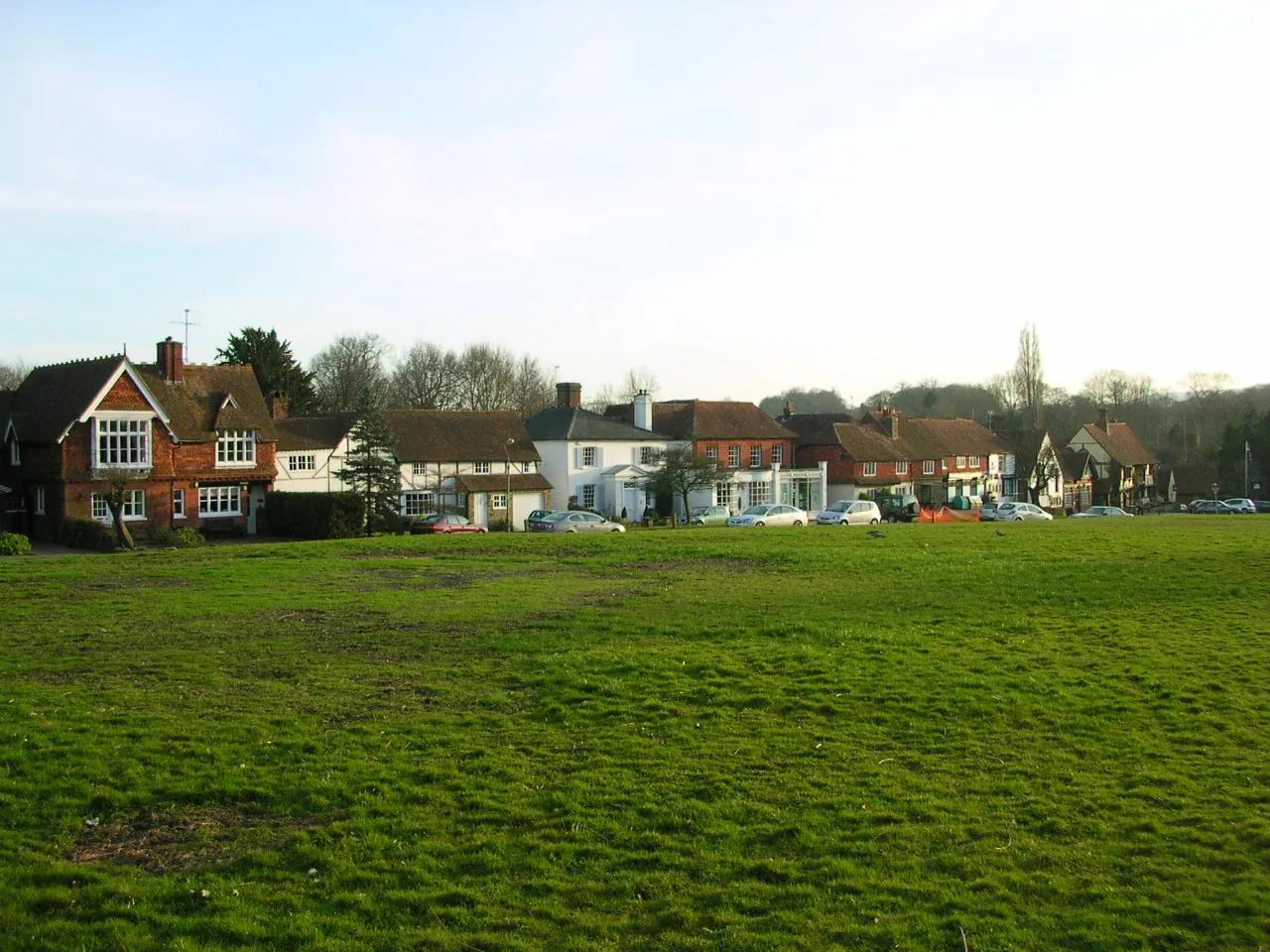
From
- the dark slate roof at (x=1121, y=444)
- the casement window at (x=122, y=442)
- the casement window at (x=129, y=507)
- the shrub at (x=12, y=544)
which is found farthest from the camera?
the dark slate roof at (x=1121, y=444)

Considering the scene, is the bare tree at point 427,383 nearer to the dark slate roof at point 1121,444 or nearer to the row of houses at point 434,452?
the row of houses at point 434,452

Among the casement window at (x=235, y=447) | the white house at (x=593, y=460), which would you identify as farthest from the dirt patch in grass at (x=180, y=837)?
the white house at (x=593, y=460)

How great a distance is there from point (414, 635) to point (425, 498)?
4138cm

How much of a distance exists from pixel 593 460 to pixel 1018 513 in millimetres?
25096

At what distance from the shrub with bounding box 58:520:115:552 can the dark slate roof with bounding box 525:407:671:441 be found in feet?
90.2

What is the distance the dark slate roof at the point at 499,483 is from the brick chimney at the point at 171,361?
1489 cm

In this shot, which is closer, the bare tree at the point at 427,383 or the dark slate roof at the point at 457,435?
the dark slate roof at the point at 457,435

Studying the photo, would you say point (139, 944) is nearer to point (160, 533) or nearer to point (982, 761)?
point (982, 761)

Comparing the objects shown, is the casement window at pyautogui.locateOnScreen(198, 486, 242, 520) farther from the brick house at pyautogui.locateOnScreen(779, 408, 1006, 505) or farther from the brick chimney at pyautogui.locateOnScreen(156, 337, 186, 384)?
the brick house at pyautogui.locateOnScreen(779, 408, 1006, 505)

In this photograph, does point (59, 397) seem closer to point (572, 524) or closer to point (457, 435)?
point (457, 435)

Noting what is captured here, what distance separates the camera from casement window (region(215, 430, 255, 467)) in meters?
51.5

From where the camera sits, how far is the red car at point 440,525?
1912 inches

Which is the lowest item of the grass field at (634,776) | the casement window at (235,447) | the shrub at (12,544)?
the grass field at (634,776)

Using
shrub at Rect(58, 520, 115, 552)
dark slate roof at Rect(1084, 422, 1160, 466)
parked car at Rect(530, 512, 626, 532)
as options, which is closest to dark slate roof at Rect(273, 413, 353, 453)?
shrub at Rect(58, 520, 115, 552)
